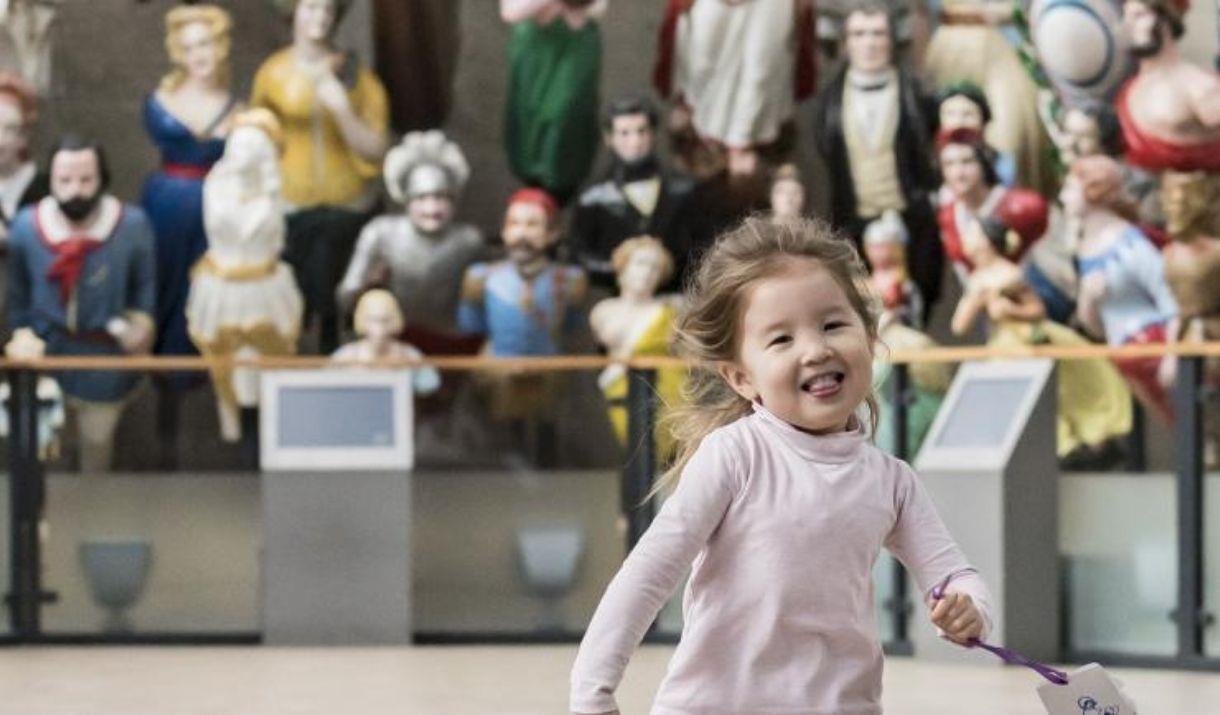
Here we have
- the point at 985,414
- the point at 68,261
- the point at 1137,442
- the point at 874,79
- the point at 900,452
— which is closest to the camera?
the point at 1137,442

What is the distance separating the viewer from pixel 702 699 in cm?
357

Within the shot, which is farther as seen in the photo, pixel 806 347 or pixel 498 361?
pixel 498 361

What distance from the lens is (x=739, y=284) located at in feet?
12.0

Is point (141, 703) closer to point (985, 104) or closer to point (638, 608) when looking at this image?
point (985, 104)

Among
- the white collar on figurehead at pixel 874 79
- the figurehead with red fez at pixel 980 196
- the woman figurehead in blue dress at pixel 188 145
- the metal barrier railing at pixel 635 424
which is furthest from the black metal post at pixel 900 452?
the woman figurehead in blue dress at pixel 188 145

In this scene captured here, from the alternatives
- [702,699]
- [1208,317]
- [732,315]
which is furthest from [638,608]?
[1208,317]

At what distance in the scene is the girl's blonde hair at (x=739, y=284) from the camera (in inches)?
143

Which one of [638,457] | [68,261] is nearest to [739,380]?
[638,457]

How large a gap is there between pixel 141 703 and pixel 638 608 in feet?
20.1

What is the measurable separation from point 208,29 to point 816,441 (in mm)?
9239

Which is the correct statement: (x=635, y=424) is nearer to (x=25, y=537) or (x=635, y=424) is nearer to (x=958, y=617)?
(x=25, y=537)

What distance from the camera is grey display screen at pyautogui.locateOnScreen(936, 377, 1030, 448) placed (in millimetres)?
11148

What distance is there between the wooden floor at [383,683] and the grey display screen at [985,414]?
2.76 ft

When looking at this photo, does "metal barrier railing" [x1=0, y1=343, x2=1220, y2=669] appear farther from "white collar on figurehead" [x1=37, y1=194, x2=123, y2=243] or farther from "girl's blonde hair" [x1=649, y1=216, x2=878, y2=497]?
"girl's blonde hair" [x1=649, y1=216, x2=878, y2=497]
